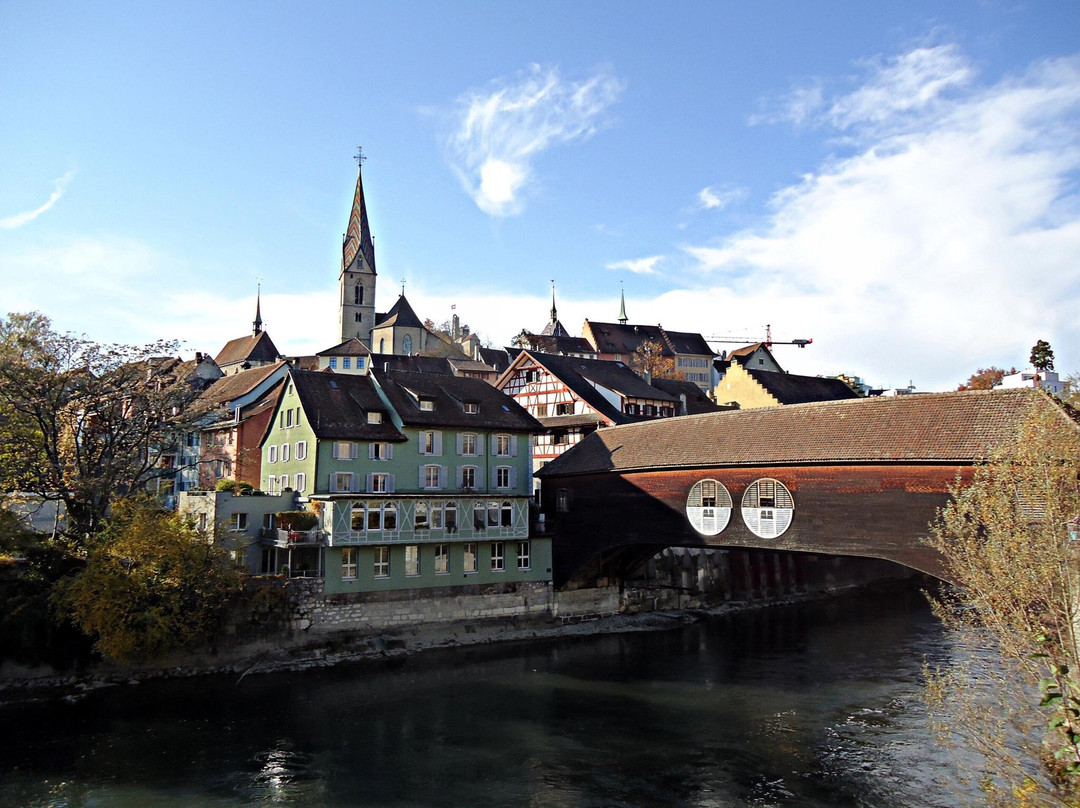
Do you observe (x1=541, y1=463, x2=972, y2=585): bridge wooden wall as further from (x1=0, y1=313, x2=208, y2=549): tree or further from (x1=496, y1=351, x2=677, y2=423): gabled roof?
(x1=0, y1=313, x2=208, y2=549): tree

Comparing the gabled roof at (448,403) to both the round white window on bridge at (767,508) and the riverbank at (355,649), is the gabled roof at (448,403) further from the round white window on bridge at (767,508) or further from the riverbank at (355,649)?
the round white window on bridge at (767,508)

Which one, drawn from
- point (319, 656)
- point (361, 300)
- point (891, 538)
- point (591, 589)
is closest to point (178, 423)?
point (319, 656)

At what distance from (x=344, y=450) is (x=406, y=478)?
108 inches

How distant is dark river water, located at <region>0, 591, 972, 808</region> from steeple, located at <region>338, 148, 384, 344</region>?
186 feet

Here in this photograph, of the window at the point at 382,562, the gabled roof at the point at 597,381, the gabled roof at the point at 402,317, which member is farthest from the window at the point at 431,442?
the gabled roof at the point at 402,317

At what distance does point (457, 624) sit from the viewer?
3175cm

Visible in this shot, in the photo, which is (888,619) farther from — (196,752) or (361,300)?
(361,300)

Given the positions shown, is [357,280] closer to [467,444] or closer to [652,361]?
[652,361]

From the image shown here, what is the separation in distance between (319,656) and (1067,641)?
922 inches

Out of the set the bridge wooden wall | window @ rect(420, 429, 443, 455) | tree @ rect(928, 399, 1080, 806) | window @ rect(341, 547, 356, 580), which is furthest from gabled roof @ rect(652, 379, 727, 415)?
tree @ rect(928, 399, 1080, 806)

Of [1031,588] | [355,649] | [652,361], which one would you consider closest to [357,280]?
[652,361]

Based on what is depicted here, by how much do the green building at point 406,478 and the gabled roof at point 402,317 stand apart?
42.0 metres

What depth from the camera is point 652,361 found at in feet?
242

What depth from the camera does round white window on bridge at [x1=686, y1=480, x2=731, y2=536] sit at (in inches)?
1091
